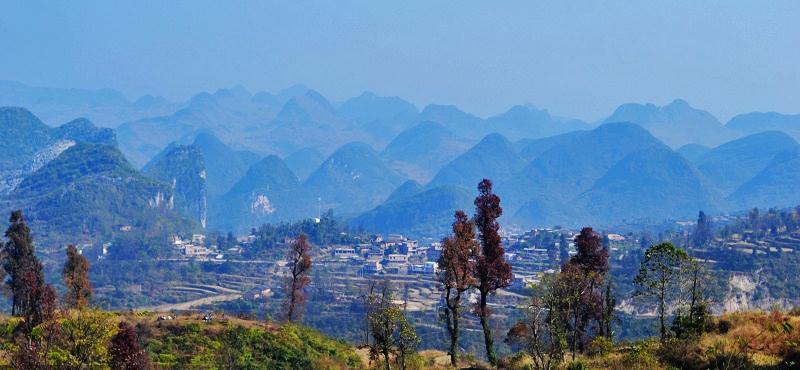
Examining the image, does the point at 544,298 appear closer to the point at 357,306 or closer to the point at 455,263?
the point at 455,263

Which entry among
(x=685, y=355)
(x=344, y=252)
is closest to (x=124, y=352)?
(x=685, y=355)

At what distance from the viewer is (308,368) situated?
113ft

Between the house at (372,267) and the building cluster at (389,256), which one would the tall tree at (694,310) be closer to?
the building cluster at (389,256)

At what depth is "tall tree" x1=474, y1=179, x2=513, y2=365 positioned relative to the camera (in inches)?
1232

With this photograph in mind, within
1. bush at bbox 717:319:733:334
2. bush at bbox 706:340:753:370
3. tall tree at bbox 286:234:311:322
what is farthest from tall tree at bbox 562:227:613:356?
bush at bbox 706:340:753:370

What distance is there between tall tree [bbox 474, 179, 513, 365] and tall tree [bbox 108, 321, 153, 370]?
1357 centimetres

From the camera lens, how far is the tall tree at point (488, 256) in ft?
103

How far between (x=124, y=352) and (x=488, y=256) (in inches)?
576

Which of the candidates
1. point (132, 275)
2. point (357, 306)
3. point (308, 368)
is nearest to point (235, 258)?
point (132, 275)

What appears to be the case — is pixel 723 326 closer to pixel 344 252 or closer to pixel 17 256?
pixel 17 256

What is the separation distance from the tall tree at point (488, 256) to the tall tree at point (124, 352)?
13566mm

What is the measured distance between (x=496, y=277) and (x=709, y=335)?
10492mm

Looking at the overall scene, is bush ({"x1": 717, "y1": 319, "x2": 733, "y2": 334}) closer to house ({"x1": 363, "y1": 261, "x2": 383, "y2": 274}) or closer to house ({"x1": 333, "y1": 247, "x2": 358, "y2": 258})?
house ({"x1": 363, "y1": 261, "x2": 383, "y2": 274})

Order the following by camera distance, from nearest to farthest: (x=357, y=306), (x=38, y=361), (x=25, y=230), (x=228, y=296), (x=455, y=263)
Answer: (x=38, y=361), (x=455, y=263), (x=25, y=230), (x=357, y=306), (x=228, y=296)
